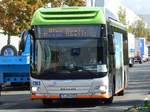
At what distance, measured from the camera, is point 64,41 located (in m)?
18.9

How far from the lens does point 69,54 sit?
18.8 metres

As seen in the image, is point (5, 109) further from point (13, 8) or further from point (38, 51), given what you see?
point (13, 8)

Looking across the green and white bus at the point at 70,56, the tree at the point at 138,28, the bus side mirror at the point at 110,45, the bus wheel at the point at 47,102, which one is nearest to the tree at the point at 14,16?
the bus wheel at the point at 47,102

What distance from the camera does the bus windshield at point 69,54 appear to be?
18.7 metres

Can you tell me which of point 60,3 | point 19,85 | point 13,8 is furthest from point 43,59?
point 60,3

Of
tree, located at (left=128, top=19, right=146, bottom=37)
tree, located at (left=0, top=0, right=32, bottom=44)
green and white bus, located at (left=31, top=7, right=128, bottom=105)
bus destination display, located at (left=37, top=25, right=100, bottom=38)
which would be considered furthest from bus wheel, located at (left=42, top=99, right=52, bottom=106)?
tree, located at (left=128, top=19, right=146, bottom=37)

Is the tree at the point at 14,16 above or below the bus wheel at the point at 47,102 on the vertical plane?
above

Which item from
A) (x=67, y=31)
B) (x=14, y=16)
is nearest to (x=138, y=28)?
(x=14, y=16)

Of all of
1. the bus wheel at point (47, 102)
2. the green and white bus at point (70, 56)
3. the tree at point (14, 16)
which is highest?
the tree at point (14, 16)

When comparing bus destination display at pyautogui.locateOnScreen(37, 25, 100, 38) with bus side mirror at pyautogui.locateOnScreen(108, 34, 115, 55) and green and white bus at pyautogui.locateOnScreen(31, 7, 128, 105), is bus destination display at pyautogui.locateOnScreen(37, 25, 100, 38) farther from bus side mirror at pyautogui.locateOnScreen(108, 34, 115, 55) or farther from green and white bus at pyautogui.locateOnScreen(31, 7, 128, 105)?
bus side mirror at pyautogui.locateOnScreen(108, 34, 115, 55)

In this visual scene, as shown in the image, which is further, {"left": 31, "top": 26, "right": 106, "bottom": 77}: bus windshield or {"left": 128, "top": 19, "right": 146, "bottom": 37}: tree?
{"left": 128, "top": 19, "right": 146, "bottom": 37}: tree

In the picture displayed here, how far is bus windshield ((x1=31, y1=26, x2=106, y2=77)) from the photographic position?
18719mm

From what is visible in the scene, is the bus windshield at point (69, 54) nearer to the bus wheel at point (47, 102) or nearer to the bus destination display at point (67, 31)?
the bus destination display at point (67, 31)

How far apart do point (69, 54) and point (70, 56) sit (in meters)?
0.07
